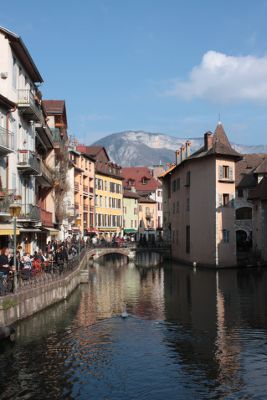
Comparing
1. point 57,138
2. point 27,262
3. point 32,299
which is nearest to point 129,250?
point 57,138

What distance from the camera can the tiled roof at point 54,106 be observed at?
61656 millimetres

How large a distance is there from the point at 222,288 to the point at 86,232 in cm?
4578

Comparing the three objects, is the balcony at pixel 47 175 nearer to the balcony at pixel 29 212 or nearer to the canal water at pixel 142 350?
the balcony at pixel 29 212

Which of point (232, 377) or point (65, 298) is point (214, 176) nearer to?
point (65, 298)

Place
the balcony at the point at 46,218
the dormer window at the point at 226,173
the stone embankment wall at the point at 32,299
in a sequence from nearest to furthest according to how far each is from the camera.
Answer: the stone embankment wall at the point at 32,299 → the balcony at the point at 46,218 → the dormer window at the point at 226,173

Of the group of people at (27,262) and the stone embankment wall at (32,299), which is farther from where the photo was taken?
the group of people at (27,262)

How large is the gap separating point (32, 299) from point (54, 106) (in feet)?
126

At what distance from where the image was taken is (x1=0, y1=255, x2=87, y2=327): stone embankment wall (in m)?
23.7

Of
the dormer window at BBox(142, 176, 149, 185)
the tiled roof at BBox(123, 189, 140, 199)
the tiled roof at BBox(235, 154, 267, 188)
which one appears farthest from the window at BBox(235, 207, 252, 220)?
the dormer window at BBox(142, 176, 149, 185)

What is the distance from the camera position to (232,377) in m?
18.7

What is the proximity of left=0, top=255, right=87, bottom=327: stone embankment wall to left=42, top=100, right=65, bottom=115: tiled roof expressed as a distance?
2807 centimetres

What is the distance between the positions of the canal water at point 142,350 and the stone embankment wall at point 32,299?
0.53 metres

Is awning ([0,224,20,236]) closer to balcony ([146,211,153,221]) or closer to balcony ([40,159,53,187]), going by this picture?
balcony ([40,159,53,187])

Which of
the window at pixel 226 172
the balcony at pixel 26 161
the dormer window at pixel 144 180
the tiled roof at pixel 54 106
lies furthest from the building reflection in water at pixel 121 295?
the dormer window at pixel 144 180
